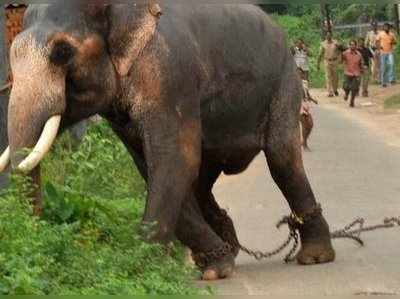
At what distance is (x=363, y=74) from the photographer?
28938 mm

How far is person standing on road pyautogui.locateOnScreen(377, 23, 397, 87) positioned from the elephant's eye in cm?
2378

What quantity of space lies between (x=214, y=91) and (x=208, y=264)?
3.26 ft

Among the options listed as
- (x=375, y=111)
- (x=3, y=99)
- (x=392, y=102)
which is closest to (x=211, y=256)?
(x=3, y=99)

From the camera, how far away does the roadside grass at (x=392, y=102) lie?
85.0ft

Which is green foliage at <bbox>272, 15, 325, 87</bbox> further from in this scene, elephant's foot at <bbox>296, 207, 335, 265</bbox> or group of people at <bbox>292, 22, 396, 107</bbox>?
elephant's foot at <bbox>296, 207, 335, 265</bbox>

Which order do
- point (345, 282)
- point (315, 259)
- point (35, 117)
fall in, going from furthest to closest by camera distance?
point (315, 259), point (345, 282), point (35, 117)

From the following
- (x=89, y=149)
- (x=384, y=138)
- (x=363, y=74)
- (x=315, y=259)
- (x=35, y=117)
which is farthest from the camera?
(x=363, y=74)

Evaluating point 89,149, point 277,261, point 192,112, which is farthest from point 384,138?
point 192,112

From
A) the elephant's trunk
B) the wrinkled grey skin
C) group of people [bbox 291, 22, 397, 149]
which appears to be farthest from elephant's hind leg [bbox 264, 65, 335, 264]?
group of people [bbox 291, 22, 397, 149]

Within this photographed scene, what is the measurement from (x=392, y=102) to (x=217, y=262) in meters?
18.9

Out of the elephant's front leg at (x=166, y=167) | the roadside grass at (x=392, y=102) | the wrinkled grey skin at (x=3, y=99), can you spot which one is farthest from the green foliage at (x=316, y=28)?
the elephant's front leg at (x=166, y=167)

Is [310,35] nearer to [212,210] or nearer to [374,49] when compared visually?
[374,49]

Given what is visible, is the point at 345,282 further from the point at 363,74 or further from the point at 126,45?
the point at 363,74

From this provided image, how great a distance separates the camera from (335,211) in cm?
1145
